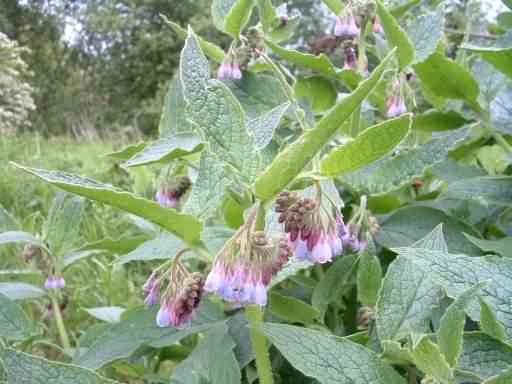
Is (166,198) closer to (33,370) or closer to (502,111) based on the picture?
(33,370)

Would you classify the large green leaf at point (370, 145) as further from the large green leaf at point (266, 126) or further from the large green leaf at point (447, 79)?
the large green leaf at point (447, 79)

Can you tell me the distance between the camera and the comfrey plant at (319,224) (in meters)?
0.65

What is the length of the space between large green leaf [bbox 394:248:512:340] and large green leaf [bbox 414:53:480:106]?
69cm

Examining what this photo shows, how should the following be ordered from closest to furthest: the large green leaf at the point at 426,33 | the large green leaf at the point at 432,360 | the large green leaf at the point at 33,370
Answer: the large green leaf at the point at 432,360, the large green leaf at the point at 33,370, the large green leaf at the point at 426,33

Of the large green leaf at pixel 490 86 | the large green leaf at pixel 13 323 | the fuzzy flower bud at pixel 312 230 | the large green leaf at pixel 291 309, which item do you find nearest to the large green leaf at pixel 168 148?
the fuzzy flower bud at pixel 312 230

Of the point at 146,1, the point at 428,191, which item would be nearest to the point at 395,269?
the point at 428,191

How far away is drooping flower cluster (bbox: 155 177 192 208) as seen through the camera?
1311 mm

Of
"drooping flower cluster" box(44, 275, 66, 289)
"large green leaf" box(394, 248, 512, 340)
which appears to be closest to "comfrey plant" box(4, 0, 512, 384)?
"large green leaf" box(394, 248, 512, 340)

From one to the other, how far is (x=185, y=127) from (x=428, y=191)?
840 mm

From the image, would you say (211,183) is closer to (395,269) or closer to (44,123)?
(395,269)

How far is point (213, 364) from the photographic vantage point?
930 millimetres

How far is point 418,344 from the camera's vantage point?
0.55 meters

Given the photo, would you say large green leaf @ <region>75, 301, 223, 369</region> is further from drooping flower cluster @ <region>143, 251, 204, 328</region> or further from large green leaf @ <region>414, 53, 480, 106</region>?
large green leaf @ <region>414, 53, 480, 106</region>

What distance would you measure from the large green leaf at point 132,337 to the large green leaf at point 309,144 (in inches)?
19.7
